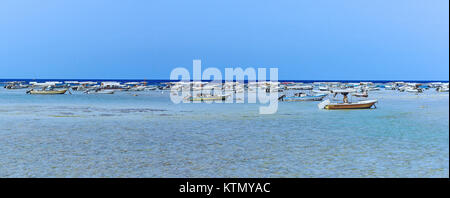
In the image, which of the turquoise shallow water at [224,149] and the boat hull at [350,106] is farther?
the boat hull at [350,106]

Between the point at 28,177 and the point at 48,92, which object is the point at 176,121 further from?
the point at 48,92

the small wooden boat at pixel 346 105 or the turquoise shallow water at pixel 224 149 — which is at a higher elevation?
the small wooden boat at pixel 346 105

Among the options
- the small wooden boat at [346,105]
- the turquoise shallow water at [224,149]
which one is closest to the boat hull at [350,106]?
the small wooden boat at [346,105]

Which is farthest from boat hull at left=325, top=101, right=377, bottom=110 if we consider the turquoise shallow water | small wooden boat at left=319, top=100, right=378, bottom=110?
the turquoise shallow water

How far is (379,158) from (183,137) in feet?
24.2

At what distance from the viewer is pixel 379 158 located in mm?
12531

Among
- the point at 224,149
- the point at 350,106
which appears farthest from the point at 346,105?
the point at 224,149

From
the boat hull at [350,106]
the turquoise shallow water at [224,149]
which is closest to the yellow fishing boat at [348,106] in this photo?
the boat hull at [350,106]

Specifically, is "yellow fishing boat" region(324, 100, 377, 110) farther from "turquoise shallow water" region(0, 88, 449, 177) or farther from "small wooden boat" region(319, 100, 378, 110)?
"turquoise shallow water" region(0, 88, 449, 177)

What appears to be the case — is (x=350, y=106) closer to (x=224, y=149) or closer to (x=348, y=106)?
(x=348, y=106)

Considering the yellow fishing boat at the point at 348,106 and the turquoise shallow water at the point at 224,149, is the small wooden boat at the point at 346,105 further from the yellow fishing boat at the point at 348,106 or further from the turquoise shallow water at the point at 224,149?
the turquoise shallow water at the point at 224,149

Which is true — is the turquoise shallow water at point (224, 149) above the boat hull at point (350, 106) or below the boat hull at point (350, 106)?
below
